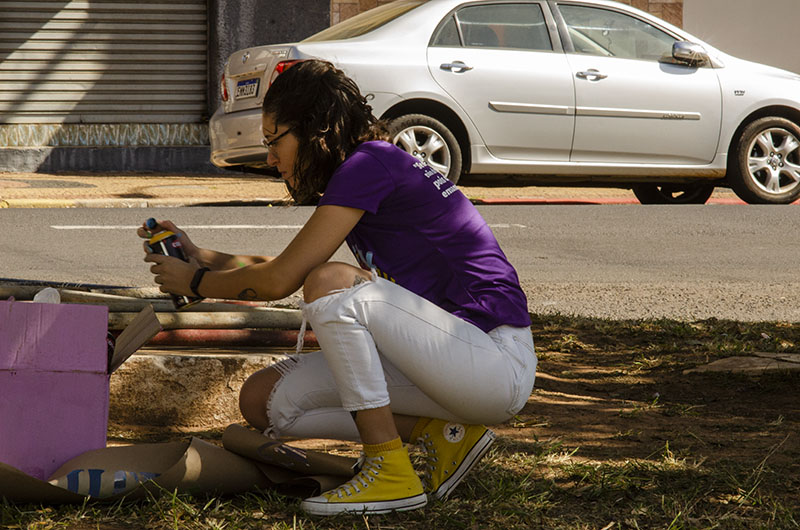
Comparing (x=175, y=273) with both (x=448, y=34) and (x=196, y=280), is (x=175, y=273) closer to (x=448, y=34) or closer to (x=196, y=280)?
(x=196, y=280)

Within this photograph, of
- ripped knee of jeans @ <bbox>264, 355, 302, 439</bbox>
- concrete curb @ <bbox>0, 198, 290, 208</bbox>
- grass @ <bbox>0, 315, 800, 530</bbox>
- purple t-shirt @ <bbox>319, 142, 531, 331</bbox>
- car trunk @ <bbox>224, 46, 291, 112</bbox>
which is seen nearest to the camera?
grass @ <bbox>0, 315, 800, 530</bbox>

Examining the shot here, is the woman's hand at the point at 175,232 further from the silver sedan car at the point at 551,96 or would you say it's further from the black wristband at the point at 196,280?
the silver sedan car at the point at 551,96

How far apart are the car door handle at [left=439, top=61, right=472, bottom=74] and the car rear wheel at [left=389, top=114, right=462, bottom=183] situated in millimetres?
415

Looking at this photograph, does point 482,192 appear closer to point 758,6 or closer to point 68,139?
point 68,139

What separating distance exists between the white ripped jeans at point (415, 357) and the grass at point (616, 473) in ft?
0.78

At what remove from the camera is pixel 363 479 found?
8.64 feet

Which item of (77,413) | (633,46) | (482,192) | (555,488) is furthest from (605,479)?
(482,192)

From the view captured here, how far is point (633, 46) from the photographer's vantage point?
9.34m

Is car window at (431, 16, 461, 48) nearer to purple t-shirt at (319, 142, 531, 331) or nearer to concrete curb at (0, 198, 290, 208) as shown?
concrete curb at (0, 198, 290, 208)

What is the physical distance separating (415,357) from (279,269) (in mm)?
387

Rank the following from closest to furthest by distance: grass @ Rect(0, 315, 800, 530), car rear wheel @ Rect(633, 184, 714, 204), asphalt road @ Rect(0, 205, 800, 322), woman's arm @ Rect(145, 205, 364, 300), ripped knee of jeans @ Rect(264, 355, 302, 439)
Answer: grass @ Rect(0, 315, 800, 530) < woman's arm @ Rect(145, 205, 364, 300) < ripped knee of jeans @ Rect(264, 355, 302, 439) < asphalt road @ Rect(0, 205, 800, 322) < car rear wheel @ Rect(633, 184, 714, 204)

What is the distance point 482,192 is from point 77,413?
28.8ft

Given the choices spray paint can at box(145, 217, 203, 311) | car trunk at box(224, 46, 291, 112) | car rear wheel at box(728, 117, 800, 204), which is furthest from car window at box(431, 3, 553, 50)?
spray paint can at box(145, 217, 203, 311)

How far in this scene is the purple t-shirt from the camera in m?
2.75
